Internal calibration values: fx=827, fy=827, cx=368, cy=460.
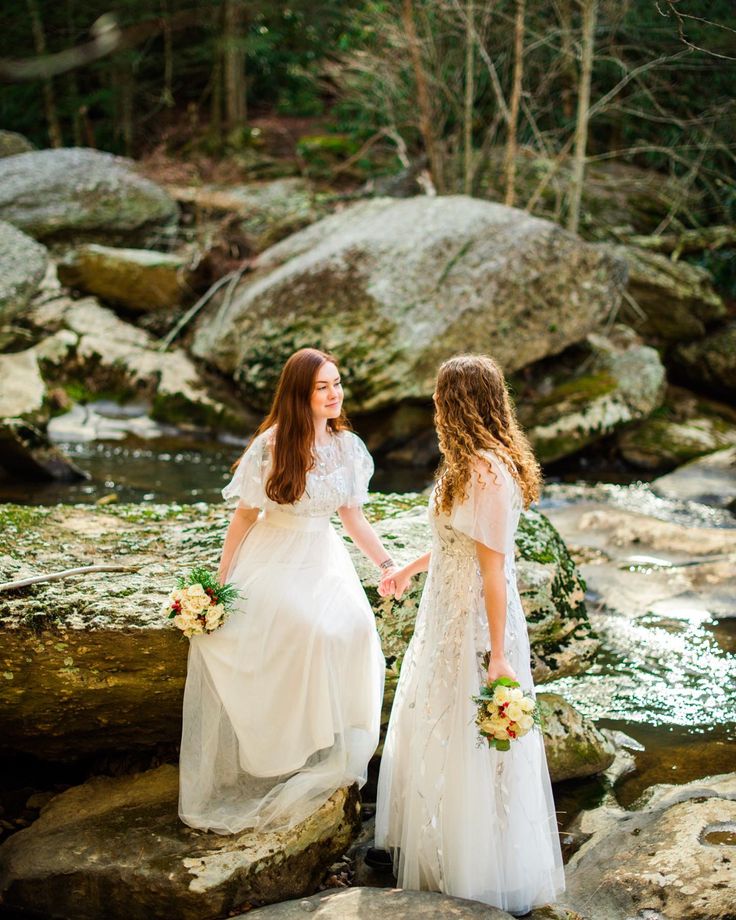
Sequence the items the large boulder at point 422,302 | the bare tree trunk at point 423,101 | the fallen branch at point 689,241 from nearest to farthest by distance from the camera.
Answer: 1. the large boulder at point 422,302
2. the bare tree trunk at point 423,101
3. the fallen branch at point 689,241

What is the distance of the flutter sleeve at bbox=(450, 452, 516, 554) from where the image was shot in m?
3.05

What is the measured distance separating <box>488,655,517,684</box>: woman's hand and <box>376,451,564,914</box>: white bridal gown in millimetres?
79

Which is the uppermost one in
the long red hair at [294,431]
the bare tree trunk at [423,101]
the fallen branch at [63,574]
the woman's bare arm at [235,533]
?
the bare tree trunk at [423,101]

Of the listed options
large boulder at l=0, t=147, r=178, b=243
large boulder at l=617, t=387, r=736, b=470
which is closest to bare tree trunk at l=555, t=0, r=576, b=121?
large boulder at l=617, t=387, r=736, b=470

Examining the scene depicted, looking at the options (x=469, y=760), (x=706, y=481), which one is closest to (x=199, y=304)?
(x=706, y=481)

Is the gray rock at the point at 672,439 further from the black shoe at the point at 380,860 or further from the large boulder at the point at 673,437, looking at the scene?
the black shoe at the point at 380,860

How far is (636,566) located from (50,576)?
4.71 meters

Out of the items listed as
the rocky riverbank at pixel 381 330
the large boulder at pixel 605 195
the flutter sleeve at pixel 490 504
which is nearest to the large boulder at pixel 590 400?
the rocky riverbank at pixel 381 330

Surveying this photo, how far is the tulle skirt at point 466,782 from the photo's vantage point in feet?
10.2

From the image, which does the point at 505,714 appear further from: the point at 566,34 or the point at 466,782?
the point at 566,34

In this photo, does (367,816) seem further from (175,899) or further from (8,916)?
(8,916)

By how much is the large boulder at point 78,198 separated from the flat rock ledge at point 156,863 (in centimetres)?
1136

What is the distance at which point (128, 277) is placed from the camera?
11.7 m

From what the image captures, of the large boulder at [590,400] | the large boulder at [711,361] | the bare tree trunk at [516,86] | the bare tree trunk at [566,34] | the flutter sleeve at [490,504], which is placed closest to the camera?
the flutter sleeve at [490,504]
